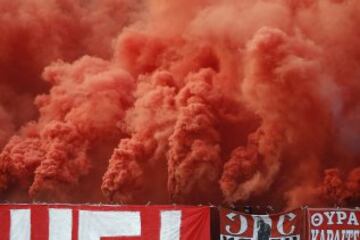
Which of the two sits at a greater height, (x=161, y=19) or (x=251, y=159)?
(x=161, y=19)

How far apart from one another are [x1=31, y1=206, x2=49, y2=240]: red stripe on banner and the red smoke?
2.61 m

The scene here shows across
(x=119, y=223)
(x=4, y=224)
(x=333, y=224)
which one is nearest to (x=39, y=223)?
(x=4, y=224)

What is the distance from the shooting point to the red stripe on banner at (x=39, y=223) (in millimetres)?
9547

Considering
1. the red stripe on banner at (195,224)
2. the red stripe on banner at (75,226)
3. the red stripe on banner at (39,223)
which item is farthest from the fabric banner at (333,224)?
the red stripe on banner at (39,223)

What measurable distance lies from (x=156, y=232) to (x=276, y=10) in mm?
5055

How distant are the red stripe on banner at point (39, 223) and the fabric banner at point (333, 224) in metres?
4.04

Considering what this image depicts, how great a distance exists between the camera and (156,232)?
9.65 meters

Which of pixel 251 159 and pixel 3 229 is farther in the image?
pixel 251 159

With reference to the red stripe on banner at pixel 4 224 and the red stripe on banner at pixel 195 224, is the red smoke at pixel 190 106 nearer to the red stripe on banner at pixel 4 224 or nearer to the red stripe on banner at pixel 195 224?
the red stripe on banner at pixel 195 224

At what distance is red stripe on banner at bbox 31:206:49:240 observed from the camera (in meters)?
9.55

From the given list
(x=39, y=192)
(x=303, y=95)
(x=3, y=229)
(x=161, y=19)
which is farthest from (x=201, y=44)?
(x=3, y=229)

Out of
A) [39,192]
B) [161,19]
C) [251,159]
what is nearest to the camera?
[251,159]

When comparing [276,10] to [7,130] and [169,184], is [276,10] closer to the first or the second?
[169,184]

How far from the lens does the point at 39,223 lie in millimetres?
9555
